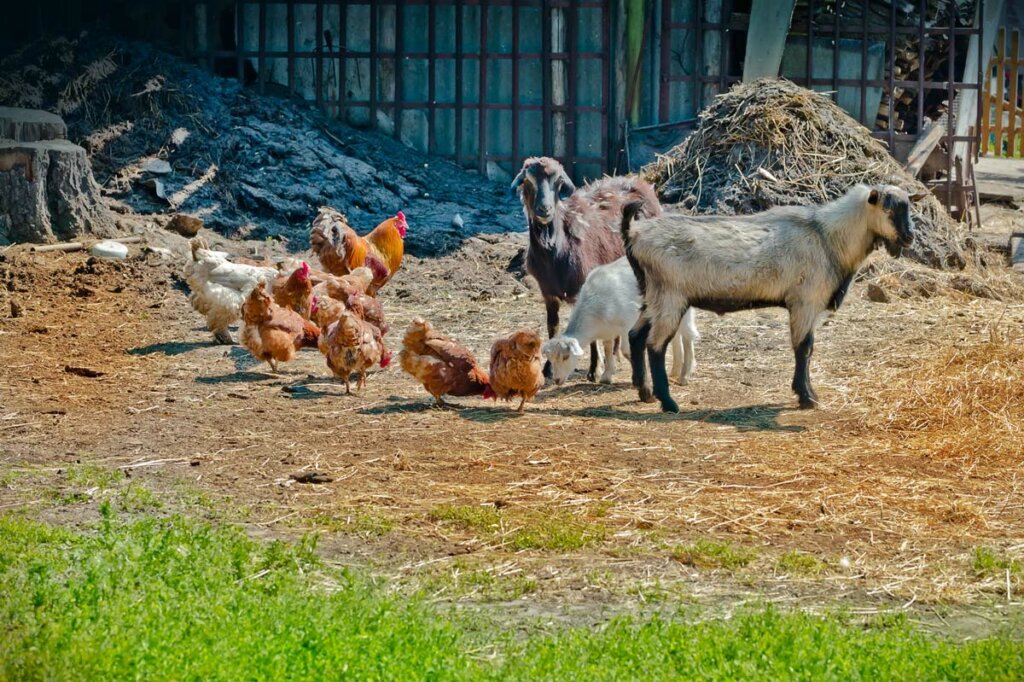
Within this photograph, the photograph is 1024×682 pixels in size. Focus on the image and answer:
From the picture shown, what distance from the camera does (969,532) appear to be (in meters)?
6.68

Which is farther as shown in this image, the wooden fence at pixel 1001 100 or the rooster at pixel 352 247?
the wooden fence at pixel 1001 100

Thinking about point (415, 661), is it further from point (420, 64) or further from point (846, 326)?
point (420, 64)

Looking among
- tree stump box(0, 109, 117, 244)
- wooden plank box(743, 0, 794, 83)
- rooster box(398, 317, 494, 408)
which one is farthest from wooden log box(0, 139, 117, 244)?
wooden plank box(743, 0, 794, 83)

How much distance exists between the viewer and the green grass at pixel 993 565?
604 centimetres

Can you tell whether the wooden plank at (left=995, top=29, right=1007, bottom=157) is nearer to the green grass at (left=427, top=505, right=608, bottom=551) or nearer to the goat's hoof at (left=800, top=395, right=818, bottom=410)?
the goat's hoof at (left=800, top=395, right=818, bottom=410)

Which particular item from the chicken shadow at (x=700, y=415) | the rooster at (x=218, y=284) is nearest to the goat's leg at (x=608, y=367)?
the chicken shadow at (x=700, y=415)

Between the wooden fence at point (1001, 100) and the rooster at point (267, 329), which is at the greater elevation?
the wooden fence at point (1001, 100)

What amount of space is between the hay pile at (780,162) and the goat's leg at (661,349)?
5542mm

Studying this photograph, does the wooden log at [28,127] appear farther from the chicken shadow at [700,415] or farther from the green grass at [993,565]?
the green grass at [993,565]

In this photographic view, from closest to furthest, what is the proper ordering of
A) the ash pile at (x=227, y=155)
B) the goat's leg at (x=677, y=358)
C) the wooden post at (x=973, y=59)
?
the goat's leg at (x=677, y=358) → the ash pile at (x=227, y=155) → the wooden post at (x=973, y=59)

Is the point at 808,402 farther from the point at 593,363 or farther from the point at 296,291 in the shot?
the point at 296,291

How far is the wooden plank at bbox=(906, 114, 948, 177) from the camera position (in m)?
17.7

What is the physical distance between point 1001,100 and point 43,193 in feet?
63.8

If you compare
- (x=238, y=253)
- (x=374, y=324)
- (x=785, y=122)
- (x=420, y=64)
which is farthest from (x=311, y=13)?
(x=374, y=324)
